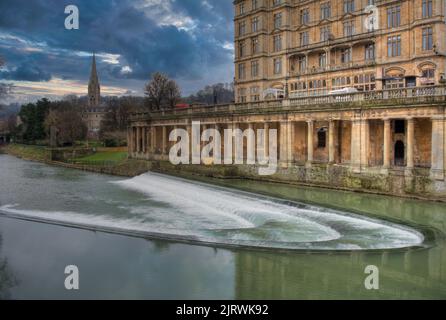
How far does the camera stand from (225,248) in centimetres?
1656

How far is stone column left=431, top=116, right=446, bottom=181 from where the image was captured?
25.9 m

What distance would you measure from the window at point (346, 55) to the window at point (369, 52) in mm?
1747

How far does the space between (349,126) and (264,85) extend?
62.8 ft

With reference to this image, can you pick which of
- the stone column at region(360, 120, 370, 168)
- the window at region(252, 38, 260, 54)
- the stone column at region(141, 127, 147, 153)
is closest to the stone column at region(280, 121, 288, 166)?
the stone column at region(360, 120, 370, 168)

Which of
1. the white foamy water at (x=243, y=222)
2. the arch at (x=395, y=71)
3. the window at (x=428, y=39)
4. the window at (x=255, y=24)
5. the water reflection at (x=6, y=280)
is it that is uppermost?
the window at (x=255, y=24)

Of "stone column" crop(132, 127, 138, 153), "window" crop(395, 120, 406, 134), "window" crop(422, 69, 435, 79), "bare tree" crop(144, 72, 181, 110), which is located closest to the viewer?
"window" crop(395, 120, 406, 134)

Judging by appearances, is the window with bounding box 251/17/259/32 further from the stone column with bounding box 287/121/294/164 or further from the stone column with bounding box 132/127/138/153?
the stone column with bounding box 287/121/294/164

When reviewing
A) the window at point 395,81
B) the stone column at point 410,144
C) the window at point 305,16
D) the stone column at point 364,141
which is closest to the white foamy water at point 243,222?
the stone column at point 410,144

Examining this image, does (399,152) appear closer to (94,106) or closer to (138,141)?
(138,141)

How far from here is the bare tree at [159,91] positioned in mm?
78062

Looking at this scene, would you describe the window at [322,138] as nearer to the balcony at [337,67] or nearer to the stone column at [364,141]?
the balcony at [337,67]

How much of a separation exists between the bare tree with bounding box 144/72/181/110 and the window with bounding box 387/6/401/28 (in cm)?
4483

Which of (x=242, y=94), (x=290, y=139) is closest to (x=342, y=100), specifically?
(x=290, y=139)
